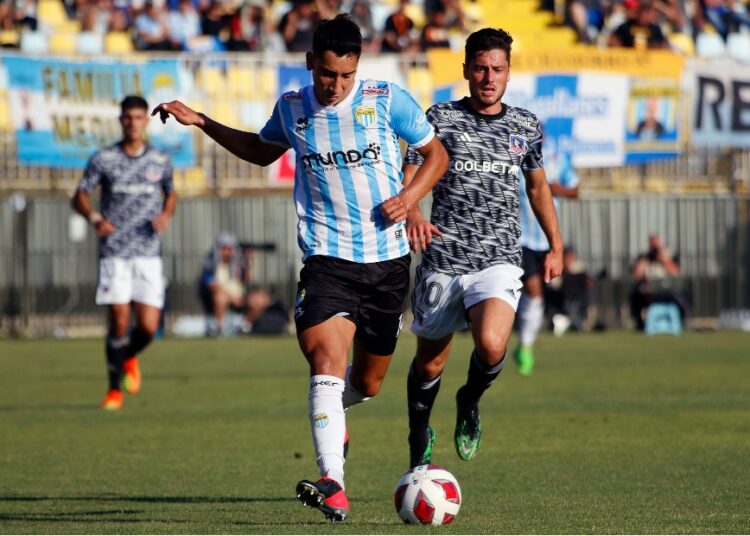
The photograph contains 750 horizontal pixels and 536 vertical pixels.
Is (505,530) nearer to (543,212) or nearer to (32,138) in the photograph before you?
(543,212)

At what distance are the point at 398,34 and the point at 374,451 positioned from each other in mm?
18423

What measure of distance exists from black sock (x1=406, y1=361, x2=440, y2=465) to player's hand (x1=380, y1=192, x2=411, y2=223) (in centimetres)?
152

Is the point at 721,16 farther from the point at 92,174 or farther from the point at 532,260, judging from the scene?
the point at 92,174

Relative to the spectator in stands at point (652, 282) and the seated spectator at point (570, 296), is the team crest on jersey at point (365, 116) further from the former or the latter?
the spectator in stands at point (652, 282)

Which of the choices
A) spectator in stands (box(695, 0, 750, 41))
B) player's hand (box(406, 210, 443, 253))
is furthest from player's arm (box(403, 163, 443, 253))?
spectator in stands (box(695, 0, 750, 41))

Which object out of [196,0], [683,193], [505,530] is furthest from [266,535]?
[196,0]

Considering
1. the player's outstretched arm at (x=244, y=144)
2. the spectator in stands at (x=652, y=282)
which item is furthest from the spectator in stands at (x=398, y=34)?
the player's outstretched arm at (x=244, y=144)

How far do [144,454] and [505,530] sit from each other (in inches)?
177

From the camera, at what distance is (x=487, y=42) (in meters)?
8.88

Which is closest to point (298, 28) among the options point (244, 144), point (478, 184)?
point (478, 184)

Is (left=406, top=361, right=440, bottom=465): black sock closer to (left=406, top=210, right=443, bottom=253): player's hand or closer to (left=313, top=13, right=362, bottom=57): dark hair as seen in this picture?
(left=406, top=210, right=443, bottom=253): player's hand

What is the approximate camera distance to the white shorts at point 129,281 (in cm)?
1452

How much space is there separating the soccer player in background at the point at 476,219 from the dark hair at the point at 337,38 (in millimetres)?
1561

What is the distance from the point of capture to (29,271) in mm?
26672
